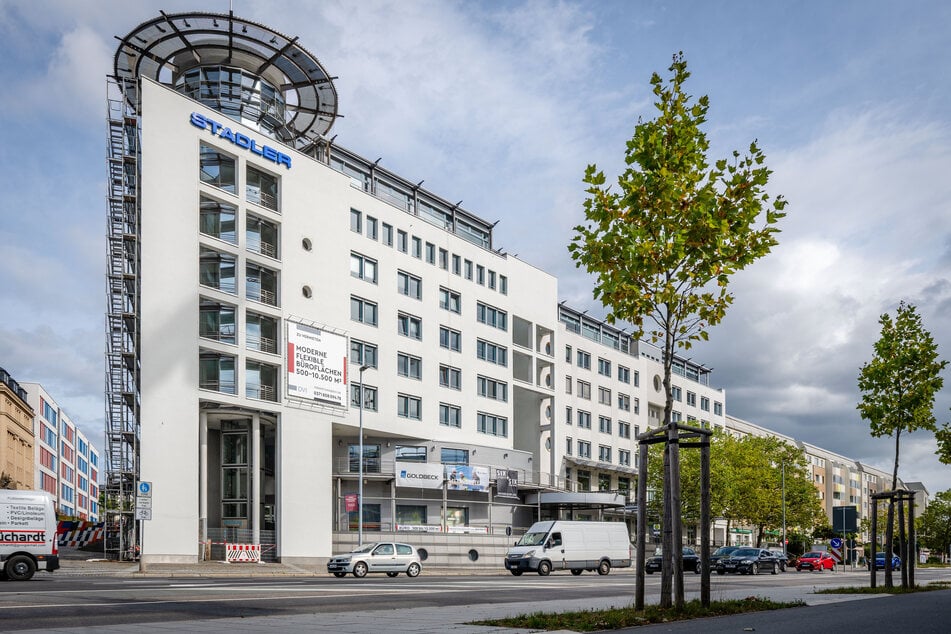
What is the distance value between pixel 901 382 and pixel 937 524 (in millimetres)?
100223

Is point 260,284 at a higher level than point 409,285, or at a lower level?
lower

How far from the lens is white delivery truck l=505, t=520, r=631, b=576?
4431cm

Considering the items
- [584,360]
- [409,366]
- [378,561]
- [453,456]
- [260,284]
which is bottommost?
[378,561]

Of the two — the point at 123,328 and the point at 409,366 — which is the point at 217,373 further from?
the point at 409,366

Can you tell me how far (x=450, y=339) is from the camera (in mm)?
66500

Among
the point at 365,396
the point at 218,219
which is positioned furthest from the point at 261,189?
the point at 365,396

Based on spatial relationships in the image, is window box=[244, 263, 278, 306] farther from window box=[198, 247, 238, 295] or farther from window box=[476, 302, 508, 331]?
window box=[476, 302, 508, 331]

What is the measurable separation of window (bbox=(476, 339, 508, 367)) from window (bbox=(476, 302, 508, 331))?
4.84 feet

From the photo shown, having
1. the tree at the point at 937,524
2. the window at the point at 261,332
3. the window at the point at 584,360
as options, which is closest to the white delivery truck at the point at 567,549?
the window at the point at 261,332

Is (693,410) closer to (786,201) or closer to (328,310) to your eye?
(328,310)

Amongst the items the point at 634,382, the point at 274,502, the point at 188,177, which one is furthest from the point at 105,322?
the point at 634,382

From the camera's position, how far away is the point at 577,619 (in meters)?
13.9

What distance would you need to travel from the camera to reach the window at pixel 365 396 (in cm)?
5838

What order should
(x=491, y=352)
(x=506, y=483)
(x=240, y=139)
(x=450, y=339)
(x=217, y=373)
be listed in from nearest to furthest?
1. (x=217, y=373)
2. (x=240, y=139)
3. (x=450, y=339)
4. (x=506, y=483)
5. (x=491, y=352)
